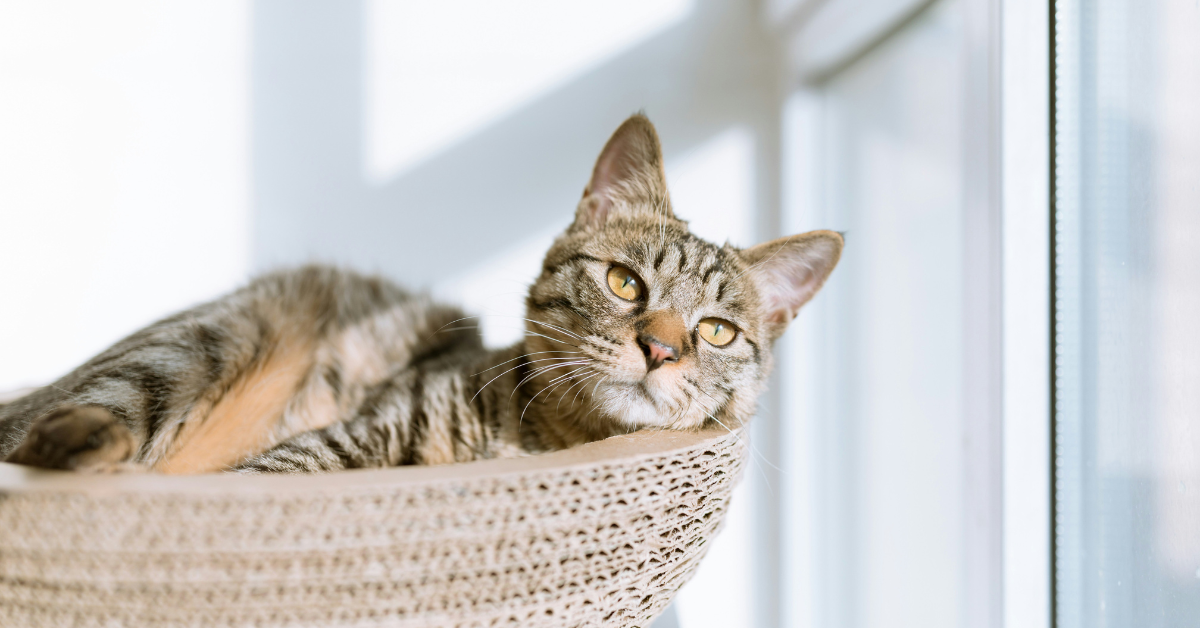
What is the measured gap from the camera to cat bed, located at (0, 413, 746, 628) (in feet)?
1.84

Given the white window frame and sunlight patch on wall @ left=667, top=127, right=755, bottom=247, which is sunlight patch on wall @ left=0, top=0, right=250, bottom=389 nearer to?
sunlight patch on wall @ left=667, top=127, right=755, bottom=247

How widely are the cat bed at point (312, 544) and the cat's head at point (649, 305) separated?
273 millimetres

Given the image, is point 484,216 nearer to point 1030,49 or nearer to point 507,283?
point 507,283

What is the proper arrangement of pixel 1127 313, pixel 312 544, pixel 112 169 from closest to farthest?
pixel 312 544 < pixel 1127 313 < pixel 112 169

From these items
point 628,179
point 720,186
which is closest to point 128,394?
point 628,179

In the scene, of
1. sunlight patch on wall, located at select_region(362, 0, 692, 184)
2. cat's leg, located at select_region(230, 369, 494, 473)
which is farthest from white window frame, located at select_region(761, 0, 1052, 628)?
sunlight patch on wall, located at select_region(362, 0, 692, 184)

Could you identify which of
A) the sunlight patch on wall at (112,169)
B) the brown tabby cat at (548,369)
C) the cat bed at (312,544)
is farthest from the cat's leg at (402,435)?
the sunlight patch on wall at (112,169)

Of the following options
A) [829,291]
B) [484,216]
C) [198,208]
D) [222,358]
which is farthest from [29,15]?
[829,291]

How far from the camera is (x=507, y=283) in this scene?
2.07 metres

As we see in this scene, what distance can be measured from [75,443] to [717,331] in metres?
0.85

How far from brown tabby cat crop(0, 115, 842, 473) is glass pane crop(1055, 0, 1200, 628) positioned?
35cm

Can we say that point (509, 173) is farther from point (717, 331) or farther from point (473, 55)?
point (717, 331)

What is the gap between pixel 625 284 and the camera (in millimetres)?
1069

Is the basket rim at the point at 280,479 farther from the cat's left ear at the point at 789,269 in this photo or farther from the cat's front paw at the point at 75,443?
the cat's left ear at the point at 789,269
